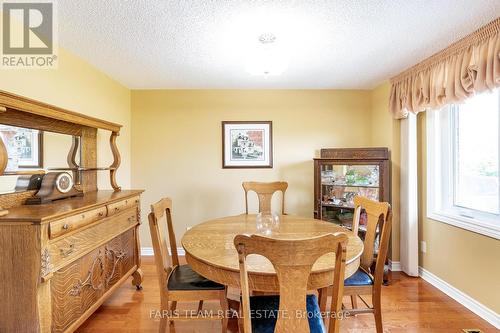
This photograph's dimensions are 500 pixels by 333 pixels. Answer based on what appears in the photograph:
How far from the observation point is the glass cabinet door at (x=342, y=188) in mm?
3066

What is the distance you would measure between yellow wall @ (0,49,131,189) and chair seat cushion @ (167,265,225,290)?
146cm

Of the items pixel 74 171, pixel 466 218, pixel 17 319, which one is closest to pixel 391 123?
pixel 466 218

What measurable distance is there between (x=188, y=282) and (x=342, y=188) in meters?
2.19

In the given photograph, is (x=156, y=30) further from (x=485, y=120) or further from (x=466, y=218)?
(x=466, y=218)

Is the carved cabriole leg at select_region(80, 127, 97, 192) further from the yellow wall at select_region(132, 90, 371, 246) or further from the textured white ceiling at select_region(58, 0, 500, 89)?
the yellow wall at select_region(132, 90, 371, 246)

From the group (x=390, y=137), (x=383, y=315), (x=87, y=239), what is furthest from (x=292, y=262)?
(x=390, y=137)

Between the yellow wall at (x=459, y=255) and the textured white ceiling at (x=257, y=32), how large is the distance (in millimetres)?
1052

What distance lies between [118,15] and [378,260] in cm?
239

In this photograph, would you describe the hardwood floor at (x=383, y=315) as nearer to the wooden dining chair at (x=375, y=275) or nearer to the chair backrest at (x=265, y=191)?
the wooden dining chair at (x=375, y=275)

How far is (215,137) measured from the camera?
349cm

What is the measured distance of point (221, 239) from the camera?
5.81 ft

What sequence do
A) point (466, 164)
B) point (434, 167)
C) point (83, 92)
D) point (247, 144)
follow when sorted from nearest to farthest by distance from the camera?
1. point (466, 164)
2. point (83, 92)
3. point (434, 167)
4. point (247, 144)

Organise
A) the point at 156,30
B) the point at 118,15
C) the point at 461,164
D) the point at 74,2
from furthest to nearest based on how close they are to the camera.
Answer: the point at 461,164, the point at 156,30, the point at 118,15, the point at 74,2

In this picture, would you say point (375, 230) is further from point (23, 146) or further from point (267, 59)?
point (23, 146)
